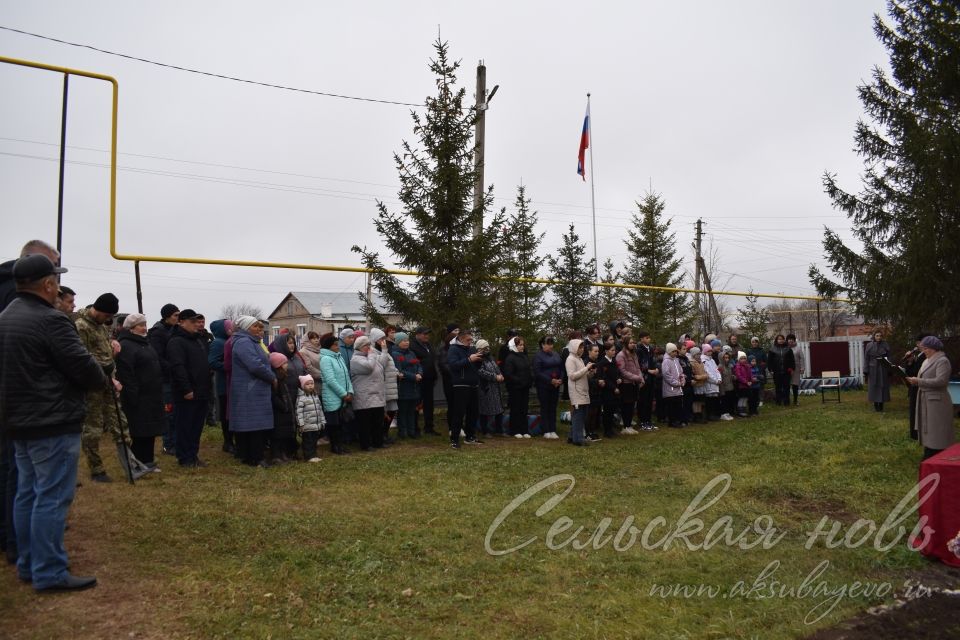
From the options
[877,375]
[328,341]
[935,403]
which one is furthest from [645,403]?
[328,341]

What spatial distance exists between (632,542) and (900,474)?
501cm

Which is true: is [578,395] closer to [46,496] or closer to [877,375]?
[877,375]

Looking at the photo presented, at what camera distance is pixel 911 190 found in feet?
50.4

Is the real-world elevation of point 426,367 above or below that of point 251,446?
above

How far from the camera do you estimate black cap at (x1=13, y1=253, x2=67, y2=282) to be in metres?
4.73

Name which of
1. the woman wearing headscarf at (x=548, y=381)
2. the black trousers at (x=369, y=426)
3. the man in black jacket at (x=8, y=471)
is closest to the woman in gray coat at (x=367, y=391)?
the black trousers at (x=369, y=426)

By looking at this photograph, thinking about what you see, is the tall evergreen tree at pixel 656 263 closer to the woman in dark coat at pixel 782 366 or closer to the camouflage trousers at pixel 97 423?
the woman in dark coat at pixel 782 366

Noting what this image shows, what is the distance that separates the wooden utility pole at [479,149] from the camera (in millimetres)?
13867

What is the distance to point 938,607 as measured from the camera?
4.78 meters

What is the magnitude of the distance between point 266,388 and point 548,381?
5.37m

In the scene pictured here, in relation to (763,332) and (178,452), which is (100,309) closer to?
(178,452)

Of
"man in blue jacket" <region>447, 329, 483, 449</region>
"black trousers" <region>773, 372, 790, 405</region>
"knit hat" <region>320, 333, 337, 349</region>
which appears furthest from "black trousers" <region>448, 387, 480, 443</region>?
"black trousers" <region>773, 372, 790, 405</region>

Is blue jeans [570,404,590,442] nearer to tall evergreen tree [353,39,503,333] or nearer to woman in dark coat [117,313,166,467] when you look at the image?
tall evergreen tree [353,39,503,333]

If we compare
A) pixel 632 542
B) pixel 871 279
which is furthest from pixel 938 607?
pixel 871 279
